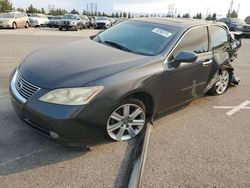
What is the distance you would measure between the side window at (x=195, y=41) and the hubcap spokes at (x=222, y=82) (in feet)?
3.83

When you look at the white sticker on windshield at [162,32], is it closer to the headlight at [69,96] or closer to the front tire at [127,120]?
the front tire at [127,120]

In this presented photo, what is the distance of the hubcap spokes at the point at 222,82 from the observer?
5.96m

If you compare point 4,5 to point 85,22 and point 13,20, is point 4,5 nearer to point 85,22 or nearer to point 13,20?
point 85,22

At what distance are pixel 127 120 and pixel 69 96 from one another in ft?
3.09

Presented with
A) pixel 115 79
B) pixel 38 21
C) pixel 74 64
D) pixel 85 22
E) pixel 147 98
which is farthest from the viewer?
pixel 85 22

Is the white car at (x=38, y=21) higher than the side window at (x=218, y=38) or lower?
lower

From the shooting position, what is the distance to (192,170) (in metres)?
3.40

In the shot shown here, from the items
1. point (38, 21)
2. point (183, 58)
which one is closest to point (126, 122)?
point (183, 58)

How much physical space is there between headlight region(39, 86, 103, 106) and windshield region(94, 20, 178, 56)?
4.21 ft

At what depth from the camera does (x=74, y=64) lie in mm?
3711

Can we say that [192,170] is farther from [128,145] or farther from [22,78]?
[22,78]

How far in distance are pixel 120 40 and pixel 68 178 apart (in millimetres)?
2418

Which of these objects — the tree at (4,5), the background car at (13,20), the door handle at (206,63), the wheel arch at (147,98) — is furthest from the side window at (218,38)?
the tree at (4,5)

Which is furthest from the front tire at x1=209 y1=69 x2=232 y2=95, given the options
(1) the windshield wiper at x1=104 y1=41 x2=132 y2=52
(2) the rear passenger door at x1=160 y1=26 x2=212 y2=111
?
(1) the windshield wiper at x1=104 y1=41 x2=132 y2=52
